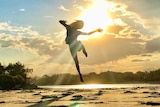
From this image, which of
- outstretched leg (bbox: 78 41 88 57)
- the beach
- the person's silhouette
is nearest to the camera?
the person's silhouette

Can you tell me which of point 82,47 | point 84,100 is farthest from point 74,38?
point 84,100

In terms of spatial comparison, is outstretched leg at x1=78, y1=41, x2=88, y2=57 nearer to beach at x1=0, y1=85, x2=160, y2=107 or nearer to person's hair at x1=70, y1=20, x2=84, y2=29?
person's hair at x1=70, y1=20, x2=84, y2=29

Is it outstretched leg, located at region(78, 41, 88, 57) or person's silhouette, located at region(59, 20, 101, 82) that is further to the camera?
outstretched leg, located at region(78, 41, 88, 57)

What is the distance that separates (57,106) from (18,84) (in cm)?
4389

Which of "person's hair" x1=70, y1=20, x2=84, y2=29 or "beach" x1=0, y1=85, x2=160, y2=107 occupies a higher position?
"person's hair" x1=70, y1=20, x2=84, y2=29

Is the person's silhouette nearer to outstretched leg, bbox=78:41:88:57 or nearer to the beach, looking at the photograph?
outstretched leg, bbox=78:41:88:57

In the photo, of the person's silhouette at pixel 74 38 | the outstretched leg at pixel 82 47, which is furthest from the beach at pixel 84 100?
the person's silhouette at pixel 74 38

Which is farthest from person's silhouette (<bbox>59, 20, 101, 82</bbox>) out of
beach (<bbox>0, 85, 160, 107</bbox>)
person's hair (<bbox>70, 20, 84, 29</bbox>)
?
beach (<bbox>0, 85, 160, 107</bbox>)

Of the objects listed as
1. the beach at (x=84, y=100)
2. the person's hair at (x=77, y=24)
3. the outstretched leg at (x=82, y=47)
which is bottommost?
the beach at (x=84, y=100)

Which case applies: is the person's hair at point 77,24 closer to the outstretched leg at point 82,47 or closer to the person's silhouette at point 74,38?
the person's silhouette at point 74,38

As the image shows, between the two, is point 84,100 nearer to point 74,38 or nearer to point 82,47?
point 82,47

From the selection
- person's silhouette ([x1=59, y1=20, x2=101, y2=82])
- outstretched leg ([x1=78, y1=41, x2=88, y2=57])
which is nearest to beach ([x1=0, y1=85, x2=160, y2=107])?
outstretched leg ([x1=78, y1=41, x2=88, y2=57])

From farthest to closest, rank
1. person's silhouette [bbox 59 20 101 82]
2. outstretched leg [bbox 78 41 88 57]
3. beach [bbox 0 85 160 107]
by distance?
beach [bbox 0 85 160 107] < outstretched leg [bbox 78 41 88 57] < person's silhouette [bbox 59 20 101 82]

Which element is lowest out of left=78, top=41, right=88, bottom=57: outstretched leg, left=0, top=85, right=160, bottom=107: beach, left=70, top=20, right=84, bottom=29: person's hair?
left=0, top=85, right=160, bottom=107: beach
